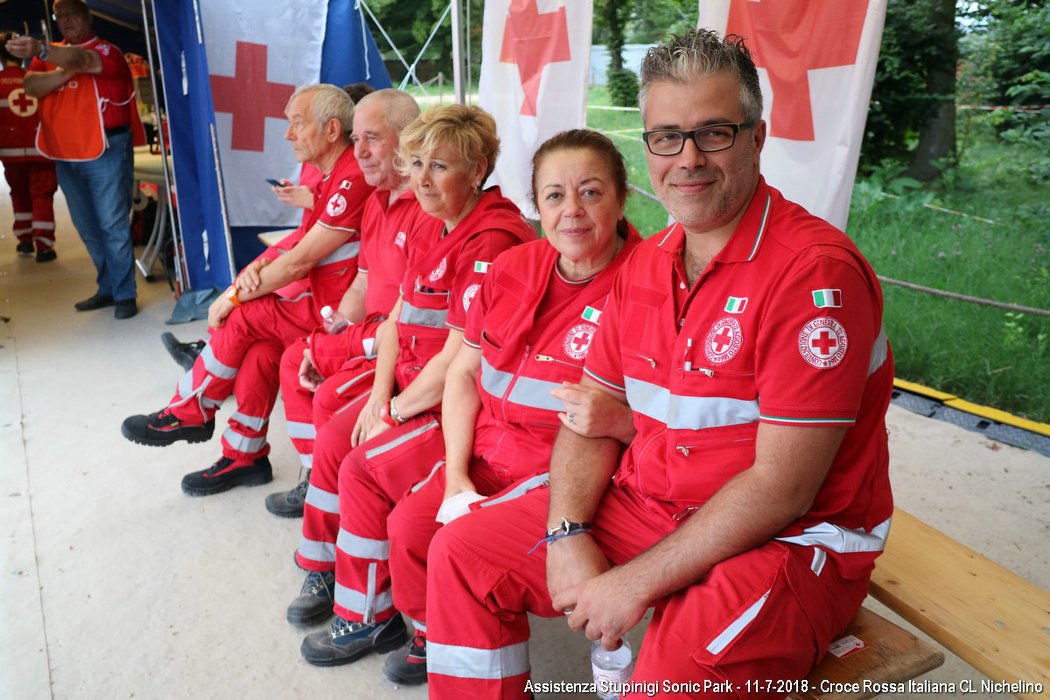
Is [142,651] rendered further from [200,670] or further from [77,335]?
[77,335]

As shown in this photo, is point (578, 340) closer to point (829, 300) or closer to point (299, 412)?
point (829, 300)

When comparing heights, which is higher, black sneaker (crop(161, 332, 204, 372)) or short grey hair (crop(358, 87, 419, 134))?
short grey hair (crop(358, 87, 419, 134))

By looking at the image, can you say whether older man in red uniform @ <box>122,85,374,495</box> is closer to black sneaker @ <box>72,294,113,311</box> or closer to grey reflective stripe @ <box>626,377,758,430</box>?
grey reflective stripe @ <box>626,377,758,430</box>

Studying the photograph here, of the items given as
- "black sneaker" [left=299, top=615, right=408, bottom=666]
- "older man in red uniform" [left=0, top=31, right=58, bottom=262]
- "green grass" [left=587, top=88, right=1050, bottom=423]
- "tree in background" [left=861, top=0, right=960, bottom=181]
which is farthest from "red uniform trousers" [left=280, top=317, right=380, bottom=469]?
"tree in background" [left=861, top=0, right=960, bottom=181]

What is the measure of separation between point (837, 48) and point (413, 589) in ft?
5.82

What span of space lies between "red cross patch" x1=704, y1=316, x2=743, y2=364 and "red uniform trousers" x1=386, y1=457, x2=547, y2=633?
55 cm

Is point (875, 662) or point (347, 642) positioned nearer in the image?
point (875, 662)

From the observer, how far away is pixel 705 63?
52.4 inches

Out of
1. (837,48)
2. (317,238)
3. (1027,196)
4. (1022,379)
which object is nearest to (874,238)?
(1027,196)

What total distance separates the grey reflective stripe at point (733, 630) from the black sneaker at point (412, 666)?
953 millimetres

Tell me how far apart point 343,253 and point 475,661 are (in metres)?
1.79

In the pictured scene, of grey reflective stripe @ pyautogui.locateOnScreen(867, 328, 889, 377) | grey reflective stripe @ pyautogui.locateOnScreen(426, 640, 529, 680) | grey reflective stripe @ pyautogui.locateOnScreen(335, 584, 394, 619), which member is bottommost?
grey reflective stripe @ pyautogui.locateOnScreen(335, 584, 394, 619)

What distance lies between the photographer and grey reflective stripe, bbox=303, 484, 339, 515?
222 centimetres

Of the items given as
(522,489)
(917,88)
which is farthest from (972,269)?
(522,489)
